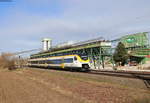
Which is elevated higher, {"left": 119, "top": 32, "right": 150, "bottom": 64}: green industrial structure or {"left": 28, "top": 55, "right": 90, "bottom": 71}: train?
{"left": 119, "top": 32, "right": 150, "bottom": 64}: green industrial structure

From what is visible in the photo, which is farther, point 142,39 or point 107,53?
point 142,39

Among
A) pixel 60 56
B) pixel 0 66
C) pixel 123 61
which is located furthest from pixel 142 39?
pixel 0 66

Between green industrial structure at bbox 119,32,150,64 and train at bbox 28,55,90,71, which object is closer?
train at bbox 28,55,90,71

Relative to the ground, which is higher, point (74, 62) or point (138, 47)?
point (138, 47)

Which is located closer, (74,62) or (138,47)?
(74,62)

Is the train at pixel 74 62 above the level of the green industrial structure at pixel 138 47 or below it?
below

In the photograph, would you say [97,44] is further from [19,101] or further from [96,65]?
[19,101]

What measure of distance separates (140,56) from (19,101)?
2244 inches

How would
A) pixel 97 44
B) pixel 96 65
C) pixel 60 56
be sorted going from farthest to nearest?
pixel 96 65 < pixel 97 44 < pixel 60 56

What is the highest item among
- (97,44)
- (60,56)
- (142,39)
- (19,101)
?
(142,39)

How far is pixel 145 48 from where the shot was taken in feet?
192

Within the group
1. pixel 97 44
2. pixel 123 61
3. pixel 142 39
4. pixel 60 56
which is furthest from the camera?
pixel 142 39

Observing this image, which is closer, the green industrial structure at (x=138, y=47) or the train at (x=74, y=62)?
the train at (x=74, y=62)

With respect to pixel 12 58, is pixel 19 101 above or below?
below
